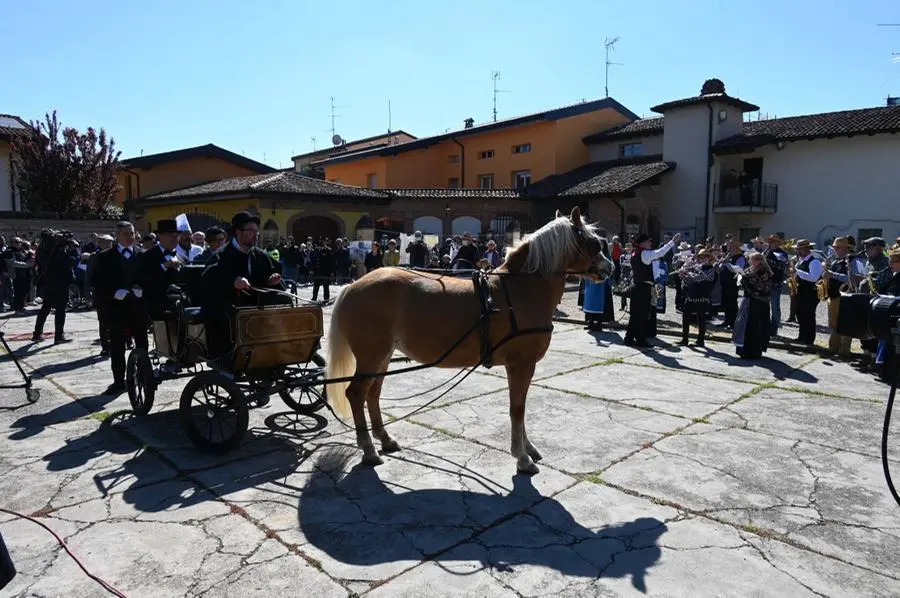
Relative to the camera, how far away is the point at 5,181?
29.1 meters

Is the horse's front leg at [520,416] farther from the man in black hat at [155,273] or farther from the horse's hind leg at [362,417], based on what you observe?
the man in black hat at [155,273]

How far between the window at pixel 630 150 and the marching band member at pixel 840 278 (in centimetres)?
2206

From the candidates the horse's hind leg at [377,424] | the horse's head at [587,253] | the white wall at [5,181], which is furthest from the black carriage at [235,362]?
the white wall at [5,181]

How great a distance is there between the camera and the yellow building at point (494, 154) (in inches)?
1293

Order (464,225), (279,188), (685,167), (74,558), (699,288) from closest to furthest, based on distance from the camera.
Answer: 1. (74,558)
2. (699,288)
3. (279,188)
4. (685,167)
5. (464,225)

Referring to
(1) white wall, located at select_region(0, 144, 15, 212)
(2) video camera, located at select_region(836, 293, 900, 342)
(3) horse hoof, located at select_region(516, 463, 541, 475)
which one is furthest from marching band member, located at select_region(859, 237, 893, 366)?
(1) white wall, located at select_region(0, 144, 15, 212)

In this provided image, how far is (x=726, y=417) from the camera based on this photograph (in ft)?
20.7

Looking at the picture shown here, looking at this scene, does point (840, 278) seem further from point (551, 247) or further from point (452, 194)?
point (452, 194)

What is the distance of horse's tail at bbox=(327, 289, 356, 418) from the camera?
16.9 feet

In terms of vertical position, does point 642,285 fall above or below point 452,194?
below

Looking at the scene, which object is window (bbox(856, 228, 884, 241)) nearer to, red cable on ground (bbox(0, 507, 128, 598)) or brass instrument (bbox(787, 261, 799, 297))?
brass instrument (bbox(787, 261, 799, 297))

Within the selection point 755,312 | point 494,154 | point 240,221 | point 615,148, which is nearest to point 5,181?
point 494,154

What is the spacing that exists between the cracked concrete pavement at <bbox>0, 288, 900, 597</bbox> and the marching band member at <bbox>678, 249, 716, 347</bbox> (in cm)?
346

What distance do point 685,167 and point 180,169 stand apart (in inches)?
1078
